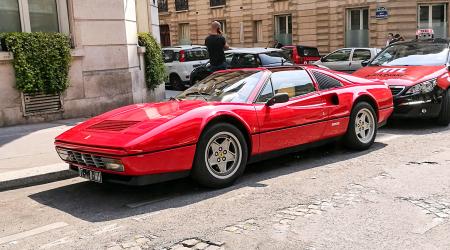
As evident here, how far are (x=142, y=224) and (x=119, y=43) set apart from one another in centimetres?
761

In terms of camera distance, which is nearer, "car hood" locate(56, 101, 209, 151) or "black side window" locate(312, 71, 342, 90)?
"car hood" locate(56, 101, 209, 151)

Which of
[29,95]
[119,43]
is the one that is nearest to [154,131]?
[29,95]

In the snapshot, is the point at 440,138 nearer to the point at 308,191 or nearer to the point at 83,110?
the point at 308,191

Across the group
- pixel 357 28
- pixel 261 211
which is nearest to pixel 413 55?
pixel 261 211

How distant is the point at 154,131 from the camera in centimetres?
520

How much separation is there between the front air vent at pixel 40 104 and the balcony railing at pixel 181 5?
30448mm

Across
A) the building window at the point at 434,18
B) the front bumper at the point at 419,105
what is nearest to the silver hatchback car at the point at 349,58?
the building window at the point at 434,18

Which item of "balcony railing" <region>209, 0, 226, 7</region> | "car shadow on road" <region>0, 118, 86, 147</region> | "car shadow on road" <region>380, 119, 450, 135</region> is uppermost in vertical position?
"balcony railing" <region>209, 0, 226, 7</region>

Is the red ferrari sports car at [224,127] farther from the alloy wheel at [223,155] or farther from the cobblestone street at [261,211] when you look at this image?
the cobblestone street at [261,211]

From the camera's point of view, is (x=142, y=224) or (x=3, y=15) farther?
(x=3, y=15)

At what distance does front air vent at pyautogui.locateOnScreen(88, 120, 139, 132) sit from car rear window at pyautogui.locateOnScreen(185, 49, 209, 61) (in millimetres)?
14219

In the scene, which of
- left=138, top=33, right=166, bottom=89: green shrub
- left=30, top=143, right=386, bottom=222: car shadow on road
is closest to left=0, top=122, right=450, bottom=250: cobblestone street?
left=30, top=143, right=386, bottom=222: car shadow on road

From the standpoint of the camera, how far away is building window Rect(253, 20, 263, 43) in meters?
35.4

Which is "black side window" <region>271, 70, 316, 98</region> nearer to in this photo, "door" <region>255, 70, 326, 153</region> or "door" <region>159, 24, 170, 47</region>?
"door" <region>255, 70, 326, 153</region>
